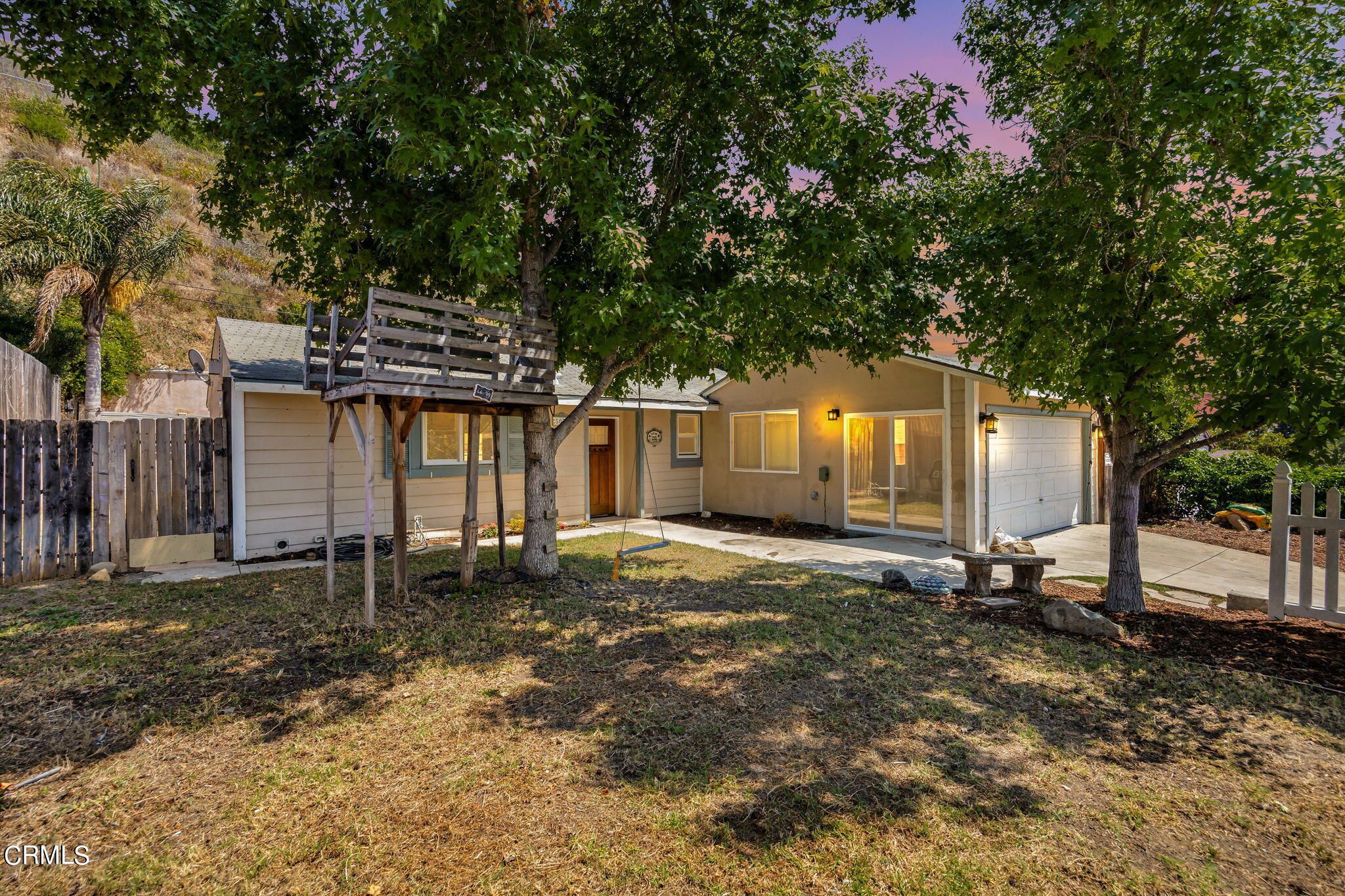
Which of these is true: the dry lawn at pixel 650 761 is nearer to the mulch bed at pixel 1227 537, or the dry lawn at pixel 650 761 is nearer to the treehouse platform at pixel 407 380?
the treehouse platform at pixel 407 380

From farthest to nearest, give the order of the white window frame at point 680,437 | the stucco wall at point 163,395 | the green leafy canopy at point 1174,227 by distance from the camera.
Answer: the stucco wall at point 163,395 < the white window frame at point 680,437 < the green leafy canopy at point 1174,227

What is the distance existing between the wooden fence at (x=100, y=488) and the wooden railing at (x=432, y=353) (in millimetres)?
2570

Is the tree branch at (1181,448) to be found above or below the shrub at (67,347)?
below

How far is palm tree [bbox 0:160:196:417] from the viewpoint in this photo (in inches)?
605

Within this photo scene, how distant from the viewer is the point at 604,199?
5.78 m

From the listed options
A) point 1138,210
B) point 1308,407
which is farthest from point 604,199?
point 1308,407

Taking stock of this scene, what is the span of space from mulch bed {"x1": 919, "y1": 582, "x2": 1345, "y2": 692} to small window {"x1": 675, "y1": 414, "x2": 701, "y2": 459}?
7.56 metres

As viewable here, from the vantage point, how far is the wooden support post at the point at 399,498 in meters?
5.50

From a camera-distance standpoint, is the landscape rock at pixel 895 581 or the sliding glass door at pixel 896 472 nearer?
the landscape rock at pixel 895 581

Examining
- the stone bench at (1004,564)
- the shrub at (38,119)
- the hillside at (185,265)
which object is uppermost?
the shrub at (38,119)

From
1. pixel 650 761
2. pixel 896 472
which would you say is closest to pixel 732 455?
pixel 896 472

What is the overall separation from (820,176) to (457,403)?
4479 millimetres

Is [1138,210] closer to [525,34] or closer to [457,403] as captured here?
[525,34]

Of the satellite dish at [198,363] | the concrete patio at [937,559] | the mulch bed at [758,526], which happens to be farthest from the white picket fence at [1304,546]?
the satellite dish at [198,363]
